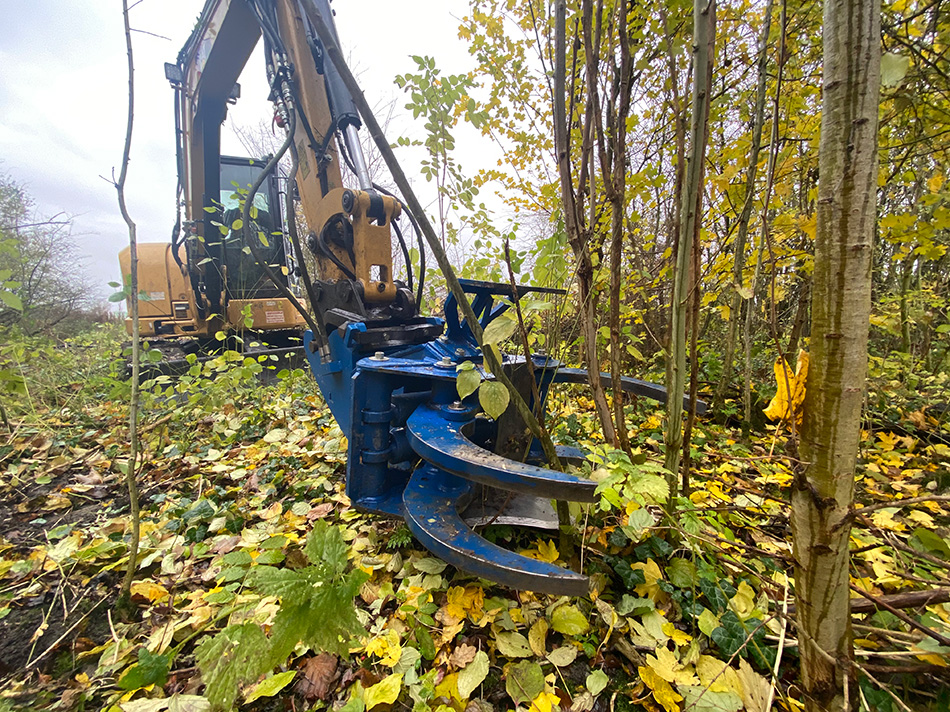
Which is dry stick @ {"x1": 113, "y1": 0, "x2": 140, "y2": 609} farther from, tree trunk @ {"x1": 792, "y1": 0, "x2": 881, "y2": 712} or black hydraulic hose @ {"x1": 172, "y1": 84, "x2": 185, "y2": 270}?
black hydraulic hose @ {"x1": 172, "y1": 84, "x2": 185, "y2": 270}

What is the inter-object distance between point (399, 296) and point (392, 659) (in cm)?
205

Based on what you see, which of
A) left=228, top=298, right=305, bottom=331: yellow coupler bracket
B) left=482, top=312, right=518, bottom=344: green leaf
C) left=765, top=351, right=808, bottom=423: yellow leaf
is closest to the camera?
left=765, top=351, right=808, bottom=423: yellow leaf

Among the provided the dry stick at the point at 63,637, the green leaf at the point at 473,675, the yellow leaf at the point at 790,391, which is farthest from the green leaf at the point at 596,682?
the dry stick at the point at 63,637

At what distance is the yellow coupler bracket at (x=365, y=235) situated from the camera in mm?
2400

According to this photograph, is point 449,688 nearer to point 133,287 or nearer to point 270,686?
point 270,686

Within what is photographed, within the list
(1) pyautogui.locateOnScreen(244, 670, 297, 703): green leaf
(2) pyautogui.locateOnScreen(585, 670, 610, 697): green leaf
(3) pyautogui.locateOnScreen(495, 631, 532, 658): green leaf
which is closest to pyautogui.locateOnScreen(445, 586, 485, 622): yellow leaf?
(3) pyautogui.locateOnScreen(495, 631, 532, 658): green leaf

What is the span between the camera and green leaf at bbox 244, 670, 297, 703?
42.0 inches

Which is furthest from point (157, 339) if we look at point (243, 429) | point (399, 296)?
point (399, 296)

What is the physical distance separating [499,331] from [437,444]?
19.6 inches

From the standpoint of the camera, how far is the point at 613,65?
1550 millimetres

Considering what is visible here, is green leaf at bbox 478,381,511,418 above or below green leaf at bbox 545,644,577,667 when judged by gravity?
above

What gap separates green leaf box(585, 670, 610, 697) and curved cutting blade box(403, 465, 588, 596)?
352mm

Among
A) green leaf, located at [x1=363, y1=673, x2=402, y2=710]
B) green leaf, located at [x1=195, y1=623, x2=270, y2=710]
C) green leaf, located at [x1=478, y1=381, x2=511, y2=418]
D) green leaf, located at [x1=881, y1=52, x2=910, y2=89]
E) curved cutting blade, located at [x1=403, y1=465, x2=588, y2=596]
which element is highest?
green leaf, located at [x1=881, y1=52, x2=910, y2=89]

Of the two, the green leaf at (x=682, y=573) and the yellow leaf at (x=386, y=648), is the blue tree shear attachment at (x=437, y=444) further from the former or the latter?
the green leaf at (x=682, y=573)
